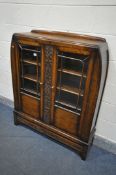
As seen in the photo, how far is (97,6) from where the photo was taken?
1691 millimetres

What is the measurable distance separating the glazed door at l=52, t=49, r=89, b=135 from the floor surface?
32 cm

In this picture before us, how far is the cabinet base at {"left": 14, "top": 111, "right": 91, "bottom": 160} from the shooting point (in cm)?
195

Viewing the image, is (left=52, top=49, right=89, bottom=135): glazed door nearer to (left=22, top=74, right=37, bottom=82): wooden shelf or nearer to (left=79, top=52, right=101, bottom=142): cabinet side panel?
(left=79, top=52, right=101, bottom=142): cabinet side panel

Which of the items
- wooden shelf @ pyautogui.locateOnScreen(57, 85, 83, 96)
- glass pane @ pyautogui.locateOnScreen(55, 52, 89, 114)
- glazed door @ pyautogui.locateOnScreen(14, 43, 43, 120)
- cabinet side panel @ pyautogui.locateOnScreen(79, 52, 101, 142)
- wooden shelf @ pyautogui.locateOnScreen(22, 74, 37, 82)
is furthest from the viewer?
wooden shelf @ pyautogui.locateOnScreen(22, 74, 37, 82)

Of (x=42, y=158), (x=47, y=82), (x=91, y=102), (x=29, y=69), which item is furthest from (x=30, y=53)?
(x=42, y=158)

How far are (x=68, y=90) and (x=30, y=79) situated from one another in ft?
1.71

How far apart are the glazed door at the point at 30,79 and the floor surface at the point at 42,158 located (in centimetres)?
35

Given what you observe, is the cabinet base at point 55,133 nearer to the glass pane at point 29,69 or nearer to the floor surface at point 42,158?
the floor surface at point 42,158

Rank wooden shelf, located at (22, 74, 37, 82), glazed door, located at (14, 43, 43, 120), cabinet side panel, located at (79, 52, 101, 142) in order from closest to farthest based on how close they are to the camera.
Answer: cabinet side panel, located at (79, 52, 101, 142) → glazed door, located at (14, 43, 43, 120) → wooden shelf, located at (22, 74, 37, 82)

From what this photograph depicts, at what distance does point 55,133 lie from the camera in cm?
210

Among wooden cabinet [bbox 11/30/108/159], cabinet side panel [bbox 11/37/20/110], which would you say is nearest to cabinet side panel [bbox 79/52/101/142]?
wooden cabinet [bbox 11/30/108/159]

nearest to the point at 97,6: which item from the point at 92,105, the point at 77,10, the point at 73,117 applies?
the point at 77,10

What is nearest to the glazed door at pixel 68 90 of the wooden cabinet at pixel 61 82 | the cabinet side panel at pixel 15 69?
the wooden cabinet at pixel 61 82

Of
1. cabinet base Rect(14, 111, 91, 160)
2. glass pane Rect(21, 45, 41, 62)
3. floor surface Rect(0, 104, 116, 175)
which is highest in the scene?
glass pane Rect(21, 45, 41, 62)
